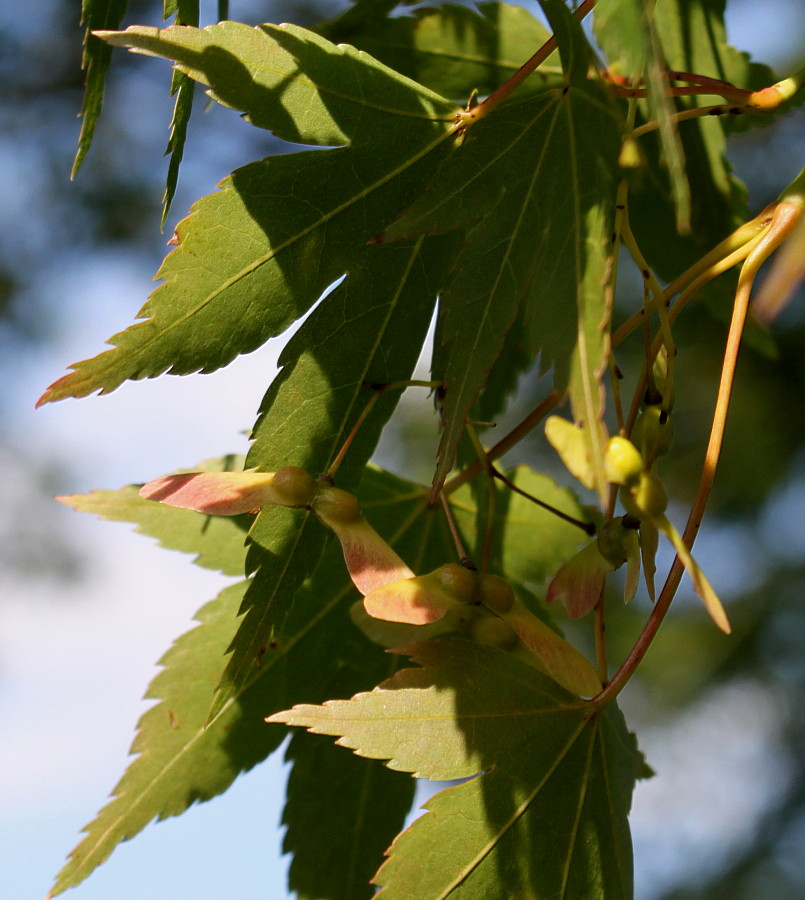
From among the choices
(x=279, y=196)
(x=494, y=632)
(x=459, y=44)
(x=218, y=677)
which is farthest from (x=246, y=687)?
(x=459, y=44)

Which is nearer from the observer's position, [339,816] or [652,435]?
[652,435]

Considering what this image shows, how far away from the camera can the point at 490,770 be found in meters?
0.50

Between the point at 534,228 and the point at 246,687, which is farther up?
the point at 534,228

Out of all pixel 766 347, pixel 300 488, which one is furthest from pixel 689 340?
pixel 300 488

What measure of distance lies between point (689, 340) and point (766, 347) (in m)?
0.95

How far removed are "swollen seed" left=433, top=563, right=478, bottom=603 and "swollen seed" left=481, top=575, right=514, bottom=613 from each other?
1 centimetres

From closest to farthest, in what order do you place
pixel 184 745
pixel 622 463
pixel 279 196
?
pixel 622 463
pixel 279 196
pixel 184 745

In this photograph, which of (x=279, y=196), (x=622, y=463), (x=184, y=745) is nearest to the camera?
(x=622, y=463)

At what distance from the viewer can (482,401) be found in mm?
771

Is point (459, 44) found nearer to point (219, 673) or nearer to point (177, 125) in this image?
point (177, 125)

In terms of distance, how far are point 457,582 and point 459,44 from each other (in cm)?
47

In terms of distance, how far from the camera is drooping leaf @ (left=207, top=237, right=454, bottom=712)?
0.51 m

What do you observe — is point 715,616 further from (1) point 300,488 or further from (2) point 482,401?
(2) point 482,401

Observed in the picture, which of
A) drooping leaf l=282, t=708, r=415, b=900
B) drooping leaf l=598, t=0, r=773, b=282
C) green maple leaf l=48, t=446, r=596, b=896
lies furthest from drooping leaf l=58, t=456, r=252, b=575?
drooping leaf l=598, t=0, r=773, b=282
